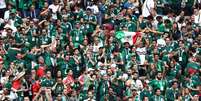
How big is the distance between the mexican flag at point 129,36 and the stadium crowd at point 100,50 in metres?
0.05

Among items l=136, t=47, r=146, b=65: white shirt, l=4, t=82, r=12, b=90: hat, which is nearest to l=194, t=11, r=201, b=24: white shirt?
l=136, t=47, r=146, b=65: white shirt

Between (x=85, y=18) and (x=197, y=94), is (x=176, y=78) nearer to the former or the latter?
(x=197, y=94)

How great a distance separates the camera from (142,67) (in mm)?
40219

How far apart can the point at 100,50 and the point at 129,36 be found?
2156mm

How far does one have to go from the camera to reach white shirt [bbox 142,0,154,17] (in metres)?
44.4

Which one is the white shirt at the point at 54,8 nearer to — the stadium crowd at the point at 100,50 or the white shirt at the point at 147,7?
the stadium crowd at the point at 100,50

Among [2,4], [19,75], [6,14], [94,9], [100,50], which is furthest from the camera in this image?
[2,4]

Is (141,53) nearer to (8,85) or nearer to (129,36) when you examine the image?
(129,36)

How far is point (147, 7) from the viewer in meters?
44.8

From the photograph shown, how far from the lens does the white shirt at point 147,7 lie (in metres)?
44.4

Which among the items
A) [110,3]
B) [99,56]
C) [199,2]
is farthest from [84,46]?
[199,2]

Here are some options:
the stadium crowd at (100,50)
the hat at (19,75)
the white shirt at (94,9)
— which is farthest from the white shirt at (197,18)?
the hat at (19,75)

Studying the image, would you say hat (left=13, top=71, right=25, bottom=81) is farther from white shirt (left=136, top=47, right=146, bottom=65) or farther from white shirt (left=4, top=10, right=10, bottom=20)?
white shirt (left=136, top=47, right=146, bottom=65)

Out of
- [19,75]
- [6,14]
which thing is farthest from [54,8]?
[19,75]
